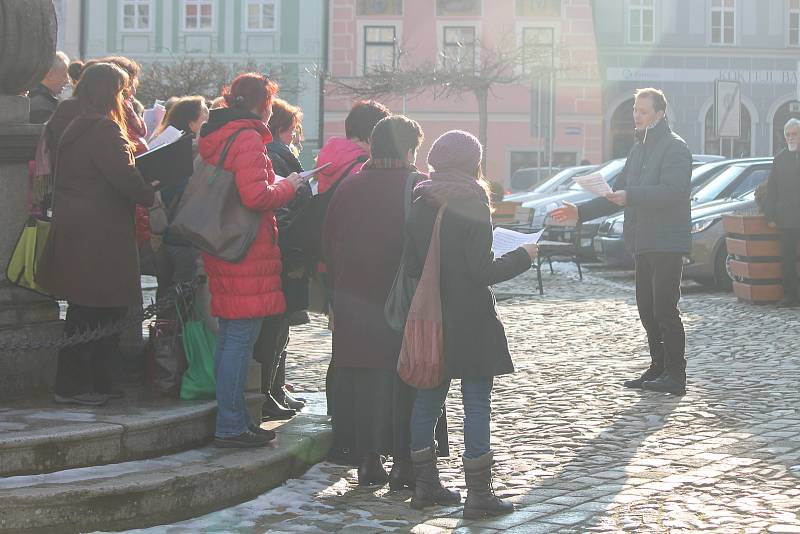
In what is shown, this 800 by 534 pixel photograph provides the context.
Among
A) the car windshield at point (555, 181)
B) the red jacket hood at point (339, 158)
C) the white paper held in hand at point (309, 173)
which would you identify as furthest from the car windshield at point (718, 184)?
the white paper held in hand at point (309, 173)

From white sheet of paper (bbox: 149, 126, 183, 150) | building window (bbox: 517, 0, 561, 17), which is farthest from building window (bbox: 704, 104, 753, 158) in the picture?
white sheet of paper (bbox: 149, 126, 183, 150)

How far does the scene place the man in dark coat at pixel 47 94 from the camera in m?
8.73

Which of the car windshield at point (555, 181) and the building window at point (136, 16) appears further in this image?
the building window at point (136, 16)

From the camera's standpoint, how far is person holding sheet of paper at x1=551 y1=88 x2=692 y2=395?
8.95 m

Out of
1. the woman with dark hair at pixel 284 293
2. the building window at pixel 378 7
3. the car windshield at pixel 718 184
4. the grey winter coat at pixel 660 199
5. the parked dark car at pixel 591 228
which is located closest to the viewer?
the woman with dark hair at pixel 284 293

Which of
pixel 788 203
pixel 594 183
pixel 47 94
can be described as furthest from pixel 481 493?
pixel 788 203

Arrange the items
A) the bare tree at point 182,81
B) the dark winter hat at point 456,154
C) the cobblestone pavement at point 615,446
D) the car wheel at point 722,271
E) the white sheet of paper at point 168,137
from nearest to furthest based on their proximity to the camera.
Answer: the cobblestone pavement at point 615,446 < the dark winter hat at point 456,154 < the white sheet of paper at point 168,137 < the car wheel at point 722,271 < the bare tree at point 182,81

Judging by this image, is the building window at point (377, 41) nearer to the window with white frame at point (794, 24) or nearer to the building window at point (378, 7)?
the building window at point (378, 7)

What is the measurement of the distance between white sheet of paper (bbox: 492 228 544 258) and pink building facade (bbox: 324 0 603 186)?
38601 millimetres

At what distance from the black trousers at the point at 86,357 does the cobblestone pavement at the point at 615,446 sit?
1.07 metres

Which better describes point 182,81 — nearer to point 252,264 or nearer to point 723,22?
point 723,22

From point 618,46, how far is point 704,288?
93.5ft

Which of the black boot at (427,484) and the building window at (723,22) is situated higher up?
the building window at (723,22)

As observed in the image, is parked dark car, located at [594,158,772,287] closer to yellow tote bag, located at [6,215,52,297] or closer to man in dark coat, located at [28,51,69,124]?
man in dark coat, located at [28,51,69,124]
